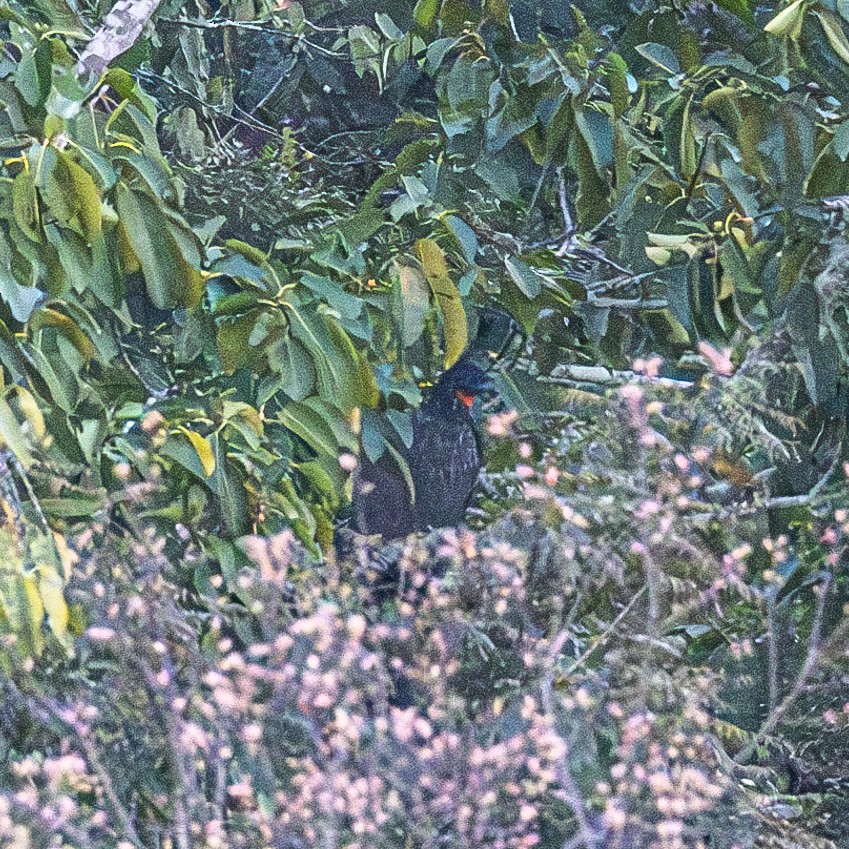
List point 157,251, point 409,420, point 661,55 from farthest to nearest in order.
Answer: point 409,420, point 661,55, point 157,251

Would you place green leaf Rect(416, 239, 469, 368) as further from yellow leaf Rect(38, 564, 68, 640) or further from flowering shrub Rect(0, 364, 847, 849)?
yellow leaf Rect(38, 564, 68, 640)

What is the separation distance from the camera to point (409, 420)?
158 centimetres

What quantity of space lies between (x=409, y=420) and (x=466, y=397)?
0.81 ft

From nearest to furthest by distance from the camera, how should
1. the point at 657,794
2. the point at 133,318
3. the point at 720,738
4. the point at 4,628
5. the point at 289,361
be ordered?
the point at 4,628, the point at 289,361, the point at 133,318, the point at 657,794, the point at 720,738

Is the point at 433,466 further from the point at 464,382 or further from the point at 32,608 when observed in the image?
the point at 32,608

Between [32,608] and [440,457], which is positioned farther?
[440,457]

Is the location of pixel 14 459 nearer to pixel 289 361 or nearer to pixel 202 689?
pixel 289 361

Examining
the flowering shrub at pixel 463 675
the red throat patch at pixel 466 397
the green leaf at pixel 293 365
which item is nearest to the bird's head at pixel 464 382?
the red throat patch at pixel 466 397

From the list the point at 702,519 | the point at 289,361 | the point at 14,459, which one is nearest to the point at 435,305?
the point at 289,361

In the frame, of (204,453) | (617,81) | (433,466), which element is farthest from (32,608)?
(617,81)

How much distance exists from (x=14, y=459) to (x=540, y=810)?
3.27 feet

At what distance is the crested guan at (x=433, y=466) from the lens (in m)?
1.75

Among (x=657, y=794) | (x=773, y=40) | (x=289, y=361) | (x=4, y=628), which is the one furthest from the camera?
(x=657, y=794)

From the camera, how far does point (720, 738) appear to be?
1912 millimetres
